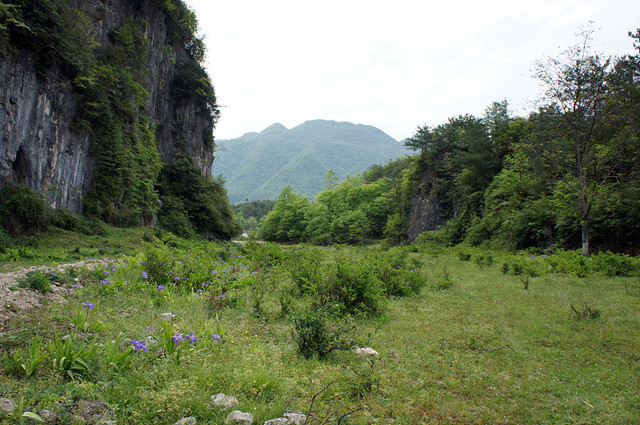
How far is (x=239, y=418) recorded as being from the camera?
9.21 feet

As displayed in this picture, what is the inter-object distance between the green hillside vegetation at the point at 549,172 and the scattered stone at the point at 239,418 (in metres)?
15.5

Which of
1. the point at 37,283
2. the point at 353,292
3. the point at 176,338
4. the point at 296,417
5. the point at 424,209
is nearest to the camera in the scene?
the point at 296,417

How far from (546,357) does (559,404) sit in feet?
4.41

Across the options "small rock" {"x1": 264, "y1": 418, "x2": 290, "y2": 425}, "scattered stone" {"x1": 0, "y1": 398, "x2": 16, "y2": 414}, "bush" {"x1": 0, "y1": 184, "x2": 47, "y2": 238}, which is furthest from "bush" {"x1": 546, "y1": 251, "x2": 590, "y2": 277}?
"bush" {"x1": 0, "y1": 184, "x2": 47, "y2": 238}

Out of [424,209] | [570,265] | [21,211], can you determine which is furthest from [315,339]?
[424,209]

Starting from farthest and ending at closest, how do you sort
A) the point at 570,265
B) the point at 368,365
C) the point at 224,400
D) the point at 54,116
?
the point at 54,116, the point at 570,265, the point at 368,365, the point at 224,400

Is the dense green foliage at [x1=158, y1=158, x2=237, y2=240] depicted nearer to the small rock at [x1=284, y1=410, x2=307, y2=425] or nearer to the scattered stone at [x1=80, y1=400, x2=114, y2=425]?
the scattered stone at [x1=80, y1=400, x2=114, y2=425]

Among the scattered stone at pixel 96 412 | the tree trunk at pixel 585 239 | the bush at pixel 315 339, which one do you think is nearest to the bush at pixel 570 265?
the tree trunk at pixel 585 239

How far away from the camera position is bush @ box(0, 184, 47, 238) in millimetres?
13492

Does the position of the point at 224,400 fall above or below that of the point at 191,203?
below

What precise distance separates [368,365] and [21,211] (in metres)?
15.7

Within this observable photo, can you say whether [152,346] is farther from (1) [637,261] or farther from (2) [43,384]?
(1) [637,261]

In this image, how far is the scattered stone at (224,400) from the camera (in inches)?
118

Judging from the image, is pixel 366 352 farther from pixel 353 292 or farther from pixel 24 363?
pixel 24 363
